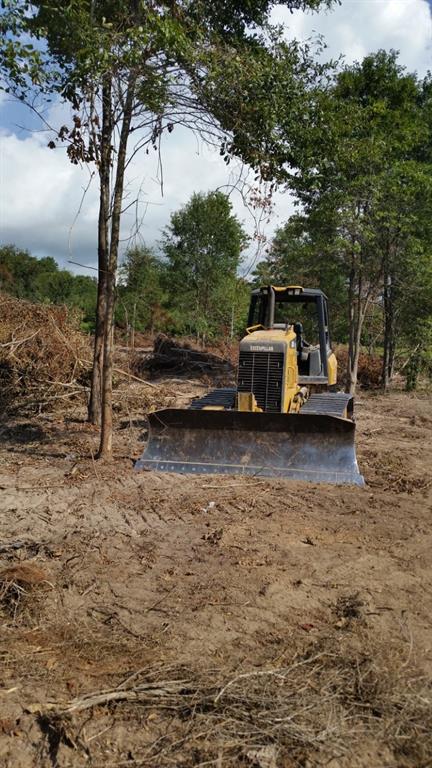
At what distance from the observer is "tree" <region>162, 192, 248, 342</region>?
78.1 ft

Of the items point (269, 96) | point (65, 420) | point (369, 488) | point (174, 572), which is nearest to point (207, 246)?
point (65, 420)

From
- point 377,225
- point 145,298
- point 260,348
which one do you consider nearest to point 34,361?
point 260,348

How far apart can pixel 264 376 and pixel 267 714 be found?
5776 mm

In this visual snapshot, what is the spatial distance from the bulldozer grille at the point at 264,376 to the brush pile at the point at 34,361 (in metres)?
3.90

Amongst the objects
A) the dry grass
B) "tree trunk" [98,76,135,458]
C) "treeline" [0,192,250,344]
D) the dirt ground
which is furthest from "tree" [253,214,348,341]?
the dry grass

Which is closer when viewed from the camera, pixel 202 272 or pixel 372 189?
pixel 372 189

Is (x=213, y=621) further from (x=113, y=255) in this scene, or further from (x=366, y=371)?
(x=366, y=371)

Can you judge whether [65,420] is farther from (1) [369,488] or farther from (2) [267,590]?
(2) [267,590]

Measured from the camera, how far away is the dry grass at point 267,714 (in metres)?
2.76

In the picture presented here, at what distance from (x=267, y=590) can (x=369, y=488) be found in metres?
3.21

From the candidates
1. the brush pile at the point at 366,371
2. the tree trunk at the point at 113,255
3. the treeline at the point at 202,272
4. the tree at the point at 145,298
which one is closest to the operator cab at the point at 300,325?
the tree trunk at the point at 113,255

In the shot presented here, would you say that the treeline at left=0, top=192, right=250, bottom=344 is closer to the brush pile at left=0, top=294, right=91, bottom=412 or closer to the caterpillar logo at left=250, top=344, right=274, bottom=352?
the brush pile at left=0, top=294, right=91, bottom=412

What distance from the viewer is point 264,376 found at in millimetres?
8484

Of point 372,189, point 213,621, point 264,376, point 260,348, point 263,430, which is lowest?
point 213,621
